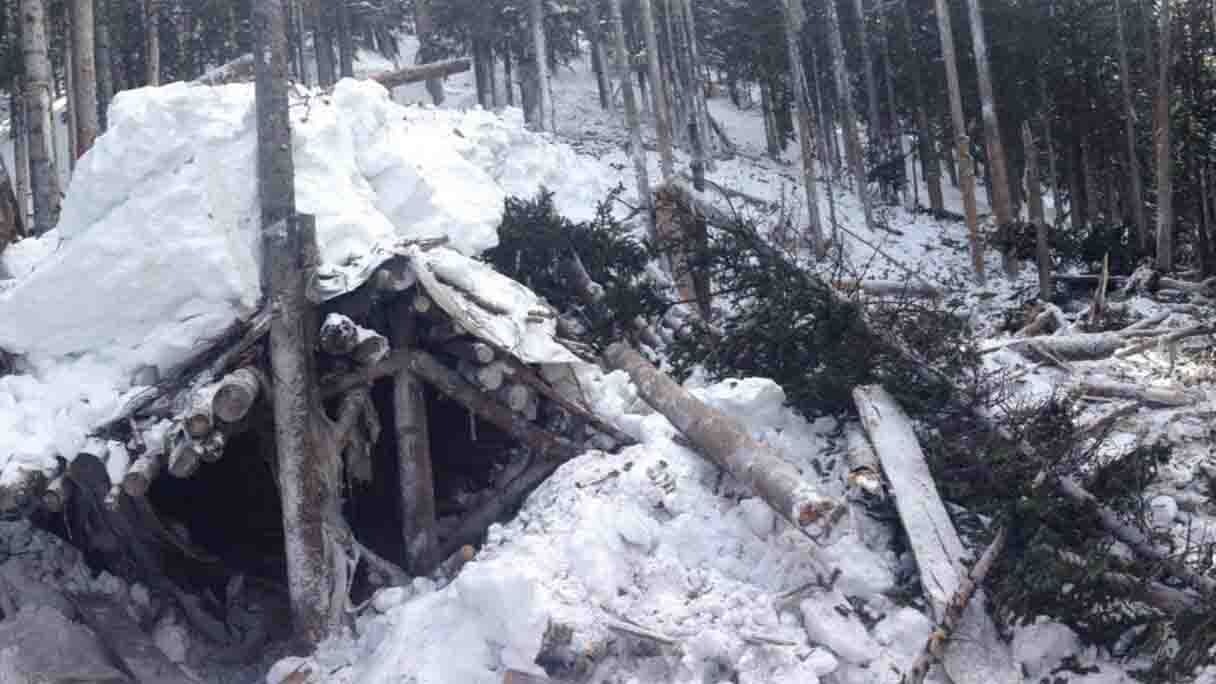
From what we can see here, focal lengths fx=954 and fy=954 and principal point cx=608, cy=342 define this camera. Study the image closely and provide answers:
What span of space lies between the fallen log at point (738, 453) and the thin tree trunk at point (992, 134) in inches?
456

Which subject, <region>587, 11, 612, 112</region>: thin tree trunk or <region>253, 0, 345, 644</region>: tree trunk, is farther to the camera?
<region>587, 11, 612, 112</region>: thin tree trunk

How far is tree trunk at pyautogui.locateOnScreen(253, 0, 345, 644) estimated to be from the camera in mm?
5812

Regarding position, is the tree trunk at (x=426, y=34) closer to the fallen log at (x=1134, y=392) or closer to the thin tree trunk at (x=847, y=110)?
the thin tree trunk at (x=847, y=110)

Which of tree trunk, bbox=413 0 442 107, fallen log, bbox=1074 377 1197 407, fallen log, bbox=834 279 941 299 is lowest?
fallen log, bbox=1074 377 1197 407

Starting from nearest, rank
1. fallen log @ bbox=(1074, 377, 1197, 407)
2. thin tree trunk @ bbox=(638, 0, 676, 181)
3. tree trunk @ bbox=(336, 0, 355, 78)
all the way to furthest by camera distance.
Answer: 1. fallen log @ bbox=(1074, 377, 1197, 407)
2. thin tree trunk @ bbox=(638, 0, 676, 181)
3. tree trunk @ bbox=(336, 0, 355, 78)

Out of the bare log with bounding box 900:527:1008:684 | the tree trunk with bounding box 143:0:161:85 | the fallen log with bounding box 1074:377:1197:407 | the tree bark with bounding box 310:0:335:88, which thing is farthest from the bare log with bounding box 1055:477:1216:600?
the tree bark with bounding box 310:0:335:88

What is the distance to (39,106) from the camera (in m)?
10.3

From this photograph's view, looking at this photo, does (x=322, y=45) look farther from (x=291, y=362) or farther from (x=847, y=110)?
(x=291, y=362)

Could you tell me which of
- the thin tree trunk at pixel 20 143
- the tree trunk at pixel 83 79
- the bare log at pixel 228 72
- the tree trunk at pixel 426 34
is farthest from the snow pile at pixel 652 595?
the tree trunk at pixel 426 34

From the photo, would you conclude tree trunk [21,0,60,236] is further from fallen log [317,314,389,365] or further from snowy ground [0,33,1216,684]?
fallen log [317,314,389,365]

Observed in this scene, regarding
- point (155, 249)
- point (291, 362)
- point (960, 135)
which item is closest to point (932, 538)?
point (291, 362)

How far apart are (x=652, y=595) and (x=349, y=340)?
238 centimetres

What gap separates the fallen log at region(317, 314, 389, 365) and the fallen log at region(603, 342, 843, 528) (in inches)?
78.9

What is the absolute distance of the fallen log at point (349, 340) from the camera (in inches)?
228
